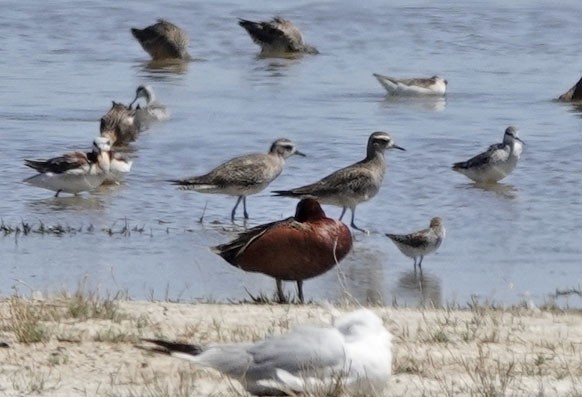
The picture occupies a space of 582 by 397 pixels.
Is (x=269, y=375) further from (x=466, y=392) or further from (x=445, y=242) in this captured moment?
(x=445, y=242)

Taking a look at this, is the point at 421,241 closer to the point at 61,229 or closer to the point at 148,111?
the point at 61,229

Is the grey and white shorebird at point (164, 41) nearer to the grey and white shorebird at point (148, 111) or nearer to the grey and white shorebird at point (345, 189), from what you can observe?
the grey and white shorebird at point (148, 111)

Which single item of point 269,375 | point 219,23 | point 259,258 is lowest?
point 219,23

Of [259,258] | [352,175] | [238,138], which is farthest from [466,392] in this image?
[238,138]

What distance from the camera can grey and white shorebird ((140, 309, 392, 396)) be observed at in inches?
253

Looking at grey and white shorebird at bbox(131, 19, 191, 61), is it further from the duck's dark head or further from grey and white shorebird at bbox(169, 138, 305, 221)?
the duck's dark head

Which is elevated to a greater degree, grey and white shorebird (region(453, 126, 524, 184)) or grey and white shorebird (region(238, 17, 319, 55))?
grey and white shorebird (region(453, 126, 524, 184))

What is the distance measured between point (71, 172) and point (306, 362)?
27.0ft

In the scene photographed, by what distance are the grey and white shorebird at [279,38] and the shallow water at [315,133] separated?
0.37 m

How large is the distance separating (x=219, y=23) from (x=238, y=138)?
37.1 feet

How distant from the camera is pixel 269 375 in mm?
6453

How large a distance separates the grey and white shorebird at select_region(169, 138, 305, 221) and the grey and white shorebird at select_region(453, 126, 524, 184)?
2056 mm

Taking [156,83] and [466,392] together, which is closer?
[466,392]

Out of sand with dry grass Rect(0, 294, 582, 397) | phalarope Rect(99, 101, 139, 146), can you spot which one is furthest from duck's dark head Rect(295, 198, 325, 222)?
phalarope Rect(99, 101, 139, 146)
